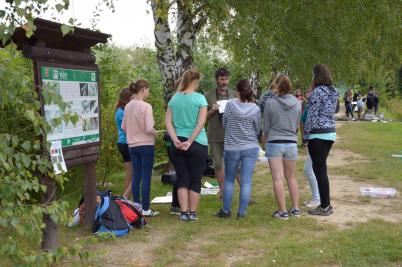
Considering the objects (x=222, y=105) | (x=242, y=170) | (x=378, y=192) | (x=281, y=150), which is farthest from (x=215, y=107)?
(x=378, y=192)

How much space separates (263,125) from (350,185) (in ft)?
9.94

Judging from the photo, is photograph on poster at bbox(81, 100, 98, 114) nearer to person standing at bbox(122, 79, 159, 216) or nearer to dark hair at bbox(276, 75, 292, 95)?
person standing at bbox(122, 79, 159, 216)

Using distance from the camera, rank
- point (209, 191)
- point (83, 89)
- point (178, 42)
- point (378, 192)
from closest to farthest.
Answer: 1. point (83, 89)
2. point (378, 192)
3. point (209, 191)
4. point (178, 42)

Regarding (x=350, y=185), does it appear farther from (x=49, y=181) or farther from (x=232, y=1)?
(x=49, y=181)

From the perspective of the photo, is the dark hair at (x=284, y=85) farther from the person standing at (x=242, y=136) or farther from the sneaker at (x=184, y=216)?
the sneaker at (x=184, y=216)

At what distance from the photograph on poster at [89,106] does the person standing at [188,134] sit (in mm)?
950

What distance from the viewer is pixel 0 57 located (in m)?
2.49

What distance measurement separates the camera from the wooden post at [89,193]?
5.63 meters

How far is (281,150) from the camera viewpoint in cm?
623

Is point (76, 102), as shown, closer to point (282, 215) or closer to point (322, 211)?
point (282, 215)

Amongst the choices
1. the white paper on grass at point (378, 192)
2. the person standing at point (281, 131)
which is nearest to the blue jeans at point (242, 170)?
the person standing at point (281, 131)

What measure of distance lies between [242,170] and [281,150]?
52 centimetres

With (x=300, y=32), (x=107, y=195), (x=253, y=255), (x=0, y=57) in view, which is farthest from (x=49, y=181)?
(x=300, y=32)

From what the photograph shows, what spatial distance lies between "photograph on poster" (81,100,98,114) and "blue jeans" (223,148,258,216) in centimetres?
167
